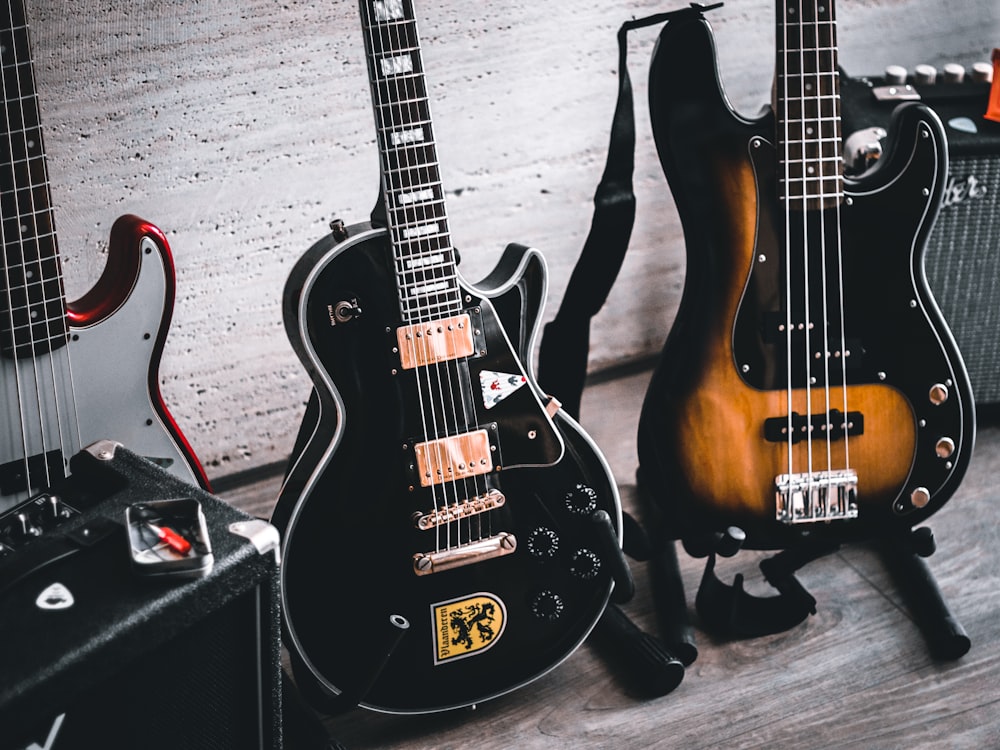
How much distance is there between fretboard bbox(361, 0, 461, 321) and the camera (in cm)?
125

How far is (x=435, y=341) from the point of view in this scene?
1.31 metres

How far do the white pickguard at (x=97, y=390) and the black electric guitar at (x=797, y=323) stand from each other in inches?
27.5

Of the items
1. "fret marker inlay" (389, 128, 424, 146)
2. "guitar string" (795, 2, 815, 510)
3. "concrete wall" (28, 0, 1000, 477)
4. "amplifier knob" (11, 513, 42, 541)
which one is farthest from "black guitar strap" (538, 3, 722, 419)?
"amplifier knob" (11, 513, 42, 541)

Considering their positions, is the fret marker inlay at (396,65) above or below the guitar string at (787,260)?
above

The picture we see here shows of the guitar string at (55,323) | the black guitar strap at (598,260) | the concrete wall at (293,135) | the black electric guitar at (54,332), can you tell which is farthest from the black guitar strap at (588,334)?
the guitar string at (55,323)

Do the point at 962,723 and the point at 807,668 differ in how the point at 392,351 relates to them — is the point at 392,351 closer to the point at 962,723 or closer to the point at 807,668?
the point at 807,668

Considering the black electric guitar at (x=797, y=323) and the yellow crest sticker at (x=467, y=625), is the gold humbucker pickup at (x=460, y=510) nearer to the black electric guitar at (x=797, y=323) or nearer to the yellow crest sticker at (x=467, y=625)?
the yellow crest sticker at (x=467, y=625)

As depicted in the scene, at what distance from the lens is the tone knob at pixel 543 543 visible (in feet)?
4.65

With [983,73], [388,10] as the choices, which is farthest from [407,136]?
[983,73]

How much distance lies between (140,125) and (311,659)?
0.93 m

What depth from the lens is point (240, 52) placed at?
174 cm

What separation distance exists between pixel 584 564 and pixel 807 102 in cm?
70

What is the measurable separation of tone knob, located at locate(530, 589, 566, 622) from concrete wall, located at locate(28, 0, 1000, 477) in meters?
0.81

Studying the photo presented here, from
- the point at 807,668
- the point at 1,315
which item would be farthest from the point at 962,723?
the point at 1,315
